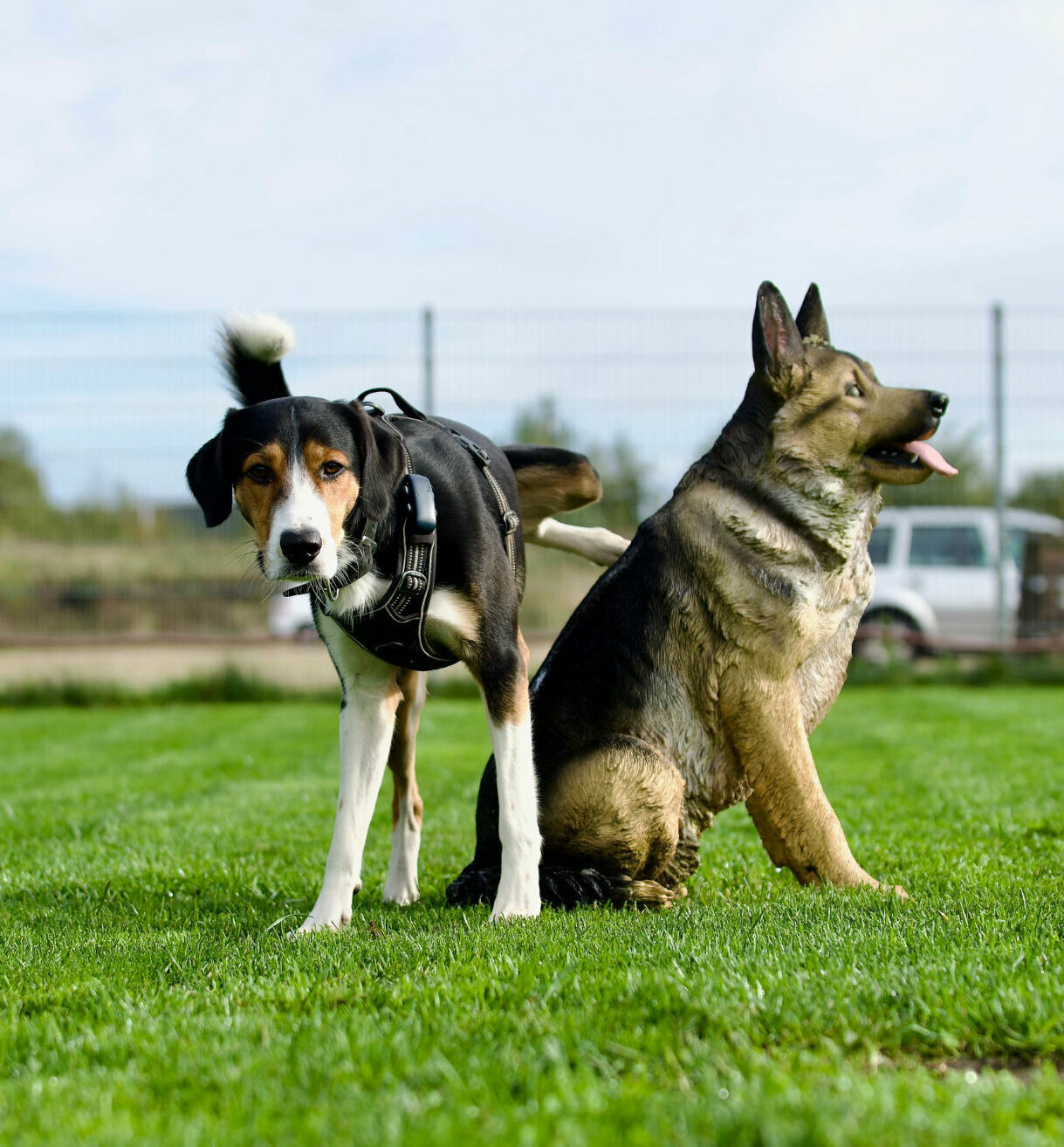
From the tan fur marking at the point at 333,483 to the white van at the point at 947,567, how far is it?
437 inches

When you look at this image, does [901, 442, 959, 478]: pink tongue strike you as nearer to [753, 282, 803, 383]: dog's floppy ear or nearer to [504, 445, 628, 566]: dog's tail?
[753, 282, 803, 383]: dog's floppy ear

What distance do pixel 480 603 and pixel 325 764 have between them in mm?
5254

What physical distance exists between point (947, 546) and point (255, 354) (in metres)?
11.6

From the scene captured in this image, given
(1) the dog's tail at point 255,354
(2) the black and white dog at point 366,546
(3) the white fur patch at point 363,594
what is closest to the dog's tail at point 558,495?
(2) the black and white dog at point 366,546

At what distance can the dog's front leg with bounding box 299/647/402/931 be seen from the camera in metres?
3.98

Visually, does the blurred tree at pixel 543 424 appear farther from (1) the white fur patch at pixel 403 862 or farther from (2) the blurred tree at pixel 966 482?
(1) the white fur patch at pixel 403 862

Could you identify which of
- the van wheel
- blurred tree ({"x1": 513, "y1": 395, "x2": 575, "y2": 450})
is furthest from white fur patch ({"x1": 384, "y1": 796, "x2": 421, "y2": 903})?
the van wheel

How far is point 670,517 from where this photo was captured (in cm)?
407

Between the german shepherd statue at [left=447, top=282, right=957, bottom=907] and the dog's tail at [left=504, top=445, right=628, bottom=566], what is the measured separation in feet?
2.62

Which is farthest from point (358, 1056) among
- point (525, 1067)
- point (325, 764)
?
point (325, 764)

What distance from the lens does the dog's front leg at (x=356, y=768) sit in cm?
398

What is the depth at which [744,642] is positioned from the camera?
3.89 metres

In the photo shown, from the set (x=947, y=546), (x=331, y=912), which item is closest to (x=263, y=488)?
(x=331, y=912)

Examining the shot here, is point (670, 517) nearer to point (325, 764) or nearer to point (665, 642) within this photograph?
point (665, 642)
